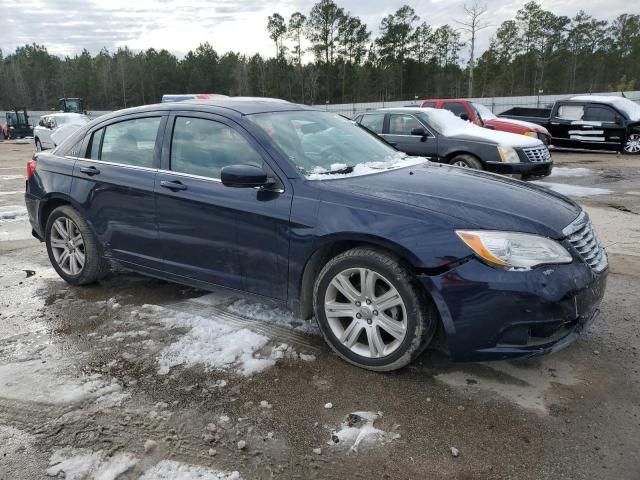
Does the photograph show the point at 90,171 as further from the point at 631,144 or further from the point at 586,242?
the point at 631,144

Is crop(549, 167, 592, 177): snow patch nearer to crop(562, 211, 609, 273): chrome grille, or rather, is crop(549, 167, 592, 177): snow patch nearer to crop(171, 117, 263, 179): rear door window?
crop(562, 211, 609, 273): chrome grille

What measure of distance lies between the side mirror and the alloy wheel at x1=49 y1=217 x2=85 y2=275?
2.01 meters

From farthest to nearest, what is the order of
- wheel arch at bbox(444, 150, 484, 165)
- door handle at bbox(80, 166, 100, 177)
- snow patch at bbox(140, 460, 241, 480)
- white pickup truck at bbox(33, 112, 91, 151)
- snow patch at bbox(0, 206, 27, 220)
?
white pickup truck at bbox(33, 112, 91, 151), wheel arch at bbox(444, 150, 484, 165), snow patch at bbox(0, 206, 27, 220), door handle at bbox(80, 166, 100, 177), snow patch at bbox(140, 460, 241, 480)

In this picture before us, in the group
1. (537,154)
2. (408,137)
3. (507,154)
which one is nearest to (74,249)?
(408,137)

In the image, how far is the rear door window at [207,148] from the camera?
142 inches

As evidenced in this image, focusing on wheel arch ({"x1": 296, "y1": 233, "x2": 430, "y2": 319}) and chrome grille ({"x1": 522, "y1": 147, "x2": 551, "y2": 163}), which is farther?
chrome grille ({"x1": 522, "y1": 147, "x2": 551, "y2": 163})

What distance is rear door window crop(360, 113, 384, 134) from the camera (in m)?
10.5

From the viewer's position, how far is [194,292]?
456 centimetres

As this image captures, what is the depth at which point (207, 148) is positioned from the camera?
3787 mm

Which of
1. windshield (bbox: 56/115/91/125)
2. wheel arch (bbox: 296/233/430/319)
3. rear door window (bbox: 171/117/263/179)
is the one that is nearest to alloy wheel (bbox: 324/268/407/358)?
wheel arch (bbox: 296/233/430/319)

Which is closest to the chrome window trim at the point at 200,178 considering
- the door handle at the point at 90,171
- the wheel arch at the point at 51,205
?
the door handle at the point at 90,171

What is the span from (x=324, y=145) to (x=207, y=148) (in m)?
0.84

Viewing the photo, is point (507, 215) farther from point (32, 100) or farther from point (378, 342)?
point (32, 100)

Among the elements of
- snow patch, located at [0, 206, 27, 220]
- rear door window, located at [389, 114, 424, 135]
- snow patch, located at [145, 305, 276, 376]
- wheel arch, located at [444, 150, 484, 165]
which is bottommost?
snow patch, located at [145, 305, 276, 376]
